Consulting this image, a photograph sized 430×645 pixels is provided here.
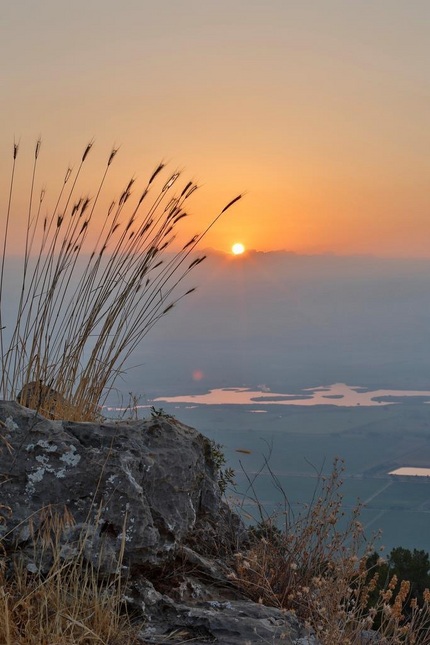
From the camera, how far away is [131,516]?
3.59 meters

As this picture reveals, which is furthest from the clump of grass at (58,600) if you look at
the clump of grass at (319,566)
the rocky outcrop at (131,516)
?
the clump of grass at (319,566)

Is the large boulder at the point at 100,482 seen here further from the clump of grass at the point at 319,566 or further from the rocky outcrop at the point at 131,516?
the clump of grass at the point at 319,566

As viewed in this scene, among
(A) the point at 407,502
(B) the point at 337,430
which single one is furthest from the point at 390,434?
(A) the point at 407,502

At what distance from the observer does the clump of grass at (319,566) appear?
12.1 feet

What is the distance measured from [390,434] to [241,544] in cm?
2362

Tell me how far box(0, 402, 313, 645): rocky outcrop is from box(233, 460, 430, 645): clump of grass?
17cm

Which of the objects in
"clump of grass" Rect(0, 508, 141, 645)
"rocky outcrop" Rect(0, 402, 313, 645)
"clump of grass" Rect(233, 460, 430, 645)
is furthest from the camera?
"clump of grass" Rect(233, 460, 430, 645)

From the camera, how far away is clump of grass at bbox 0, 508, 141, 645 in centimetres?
297

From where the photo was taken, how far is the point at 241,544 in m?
4.48

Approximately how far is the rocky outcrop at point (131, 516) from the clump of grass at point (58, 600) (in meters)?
0.04

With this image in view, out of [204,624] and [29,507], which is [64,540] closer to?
[29,507]

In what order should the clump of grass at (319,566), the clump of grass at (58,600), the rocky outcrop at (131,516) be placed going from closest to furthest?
the clump of grass at (58,600)
the rocky outcrop at (131,516)
the clump of grass at (319,566)

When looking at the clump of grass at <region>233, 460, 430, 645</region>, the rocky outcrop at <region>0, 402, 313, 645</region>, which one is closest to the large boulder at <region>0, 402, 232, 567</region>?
the rocky outcrop at <region>0, 402, 313, 645</region>

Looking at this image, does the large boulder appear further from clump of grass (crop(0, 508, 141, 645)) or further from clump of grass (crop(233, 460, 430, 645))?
clump of grass (crop(233, 460, 430, 645))
